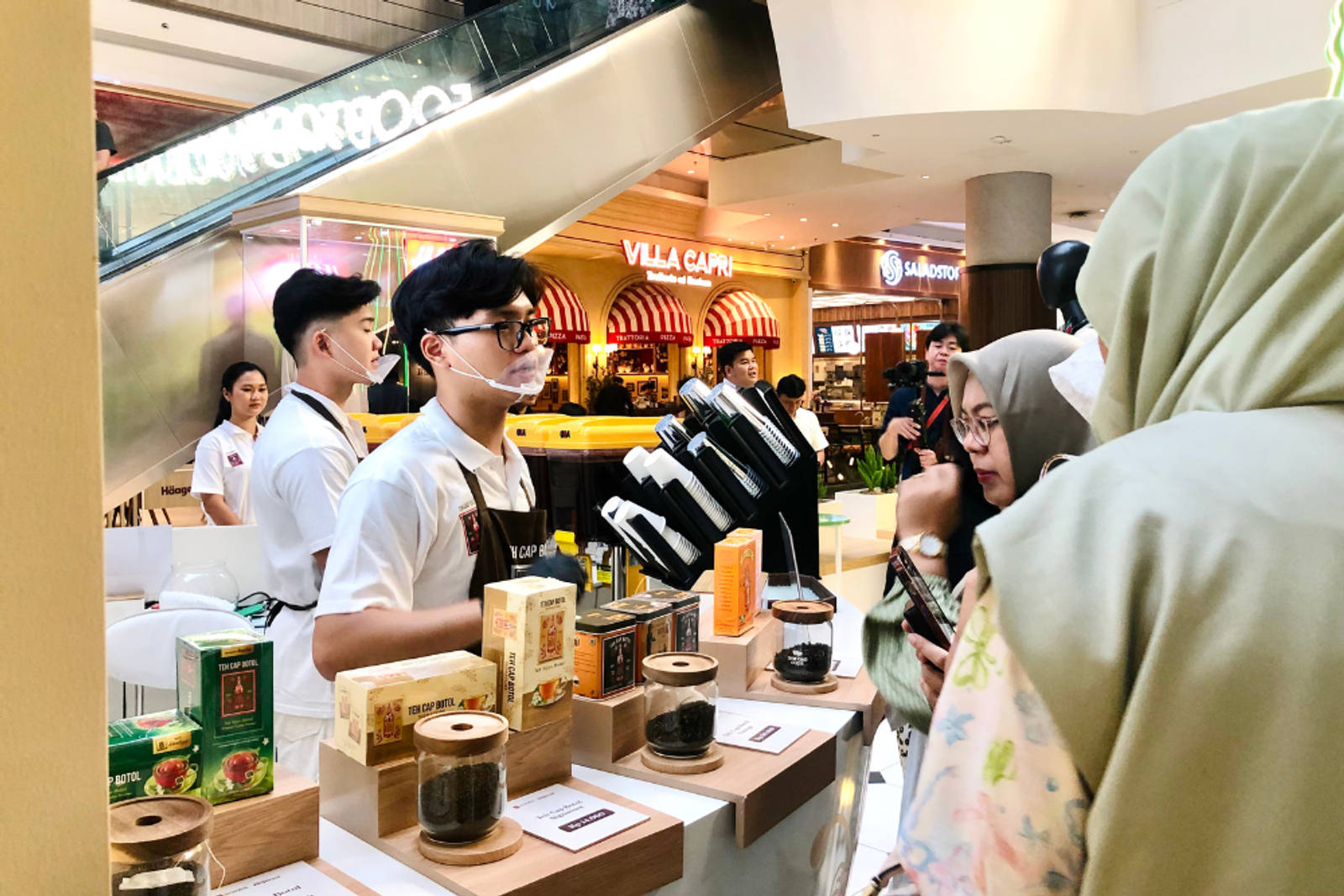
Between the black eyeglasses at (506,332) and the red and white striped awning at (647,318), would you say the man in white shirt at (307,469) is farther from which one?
the red and white striped awning at (647,318)

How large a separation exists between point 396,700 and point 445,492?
0.73 metres

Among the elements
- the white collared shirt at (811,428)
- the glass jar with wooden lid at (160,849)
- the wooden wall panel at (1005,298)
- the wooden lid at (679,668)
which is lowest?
the glass jar with wooden lid at (160,849)

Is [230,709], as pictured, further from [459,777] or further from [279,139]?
[279,139]

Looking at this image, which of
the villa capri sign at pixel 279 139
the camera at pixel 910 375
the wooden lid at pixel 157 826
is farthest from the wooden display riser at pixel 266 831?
the villa capri sign at pixel 279 139

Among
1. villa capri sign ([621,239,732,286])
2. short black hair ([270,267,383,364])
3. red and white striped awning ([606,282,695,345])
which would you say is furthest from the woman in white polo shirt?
red and white striped awning ([606,282,695,345])

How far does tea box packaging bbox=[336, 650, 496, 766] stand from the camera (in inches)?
55.7

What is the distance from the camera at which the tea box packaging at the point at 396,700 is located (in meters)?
1.42

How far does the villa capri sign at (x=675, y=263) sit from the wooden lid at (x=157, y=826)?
44.1 feet

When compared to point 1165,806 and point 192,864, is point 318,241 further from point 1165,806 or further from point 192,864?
point 1165,806

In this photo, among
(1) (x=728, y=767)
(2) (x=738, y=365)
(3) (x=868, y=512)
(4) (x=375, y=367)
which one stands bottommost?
(3) (x=868, y=512)

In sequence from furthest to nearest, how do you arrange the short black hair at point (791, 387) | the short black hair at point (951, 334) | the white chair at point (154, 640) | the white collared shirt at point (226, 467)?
the short black hair at point (791, 387), the white collared shirt at point (226, 467), the short black hair at point (951, 334), the white chair at point (154, 640)

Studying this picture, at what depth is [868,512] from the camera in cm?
805

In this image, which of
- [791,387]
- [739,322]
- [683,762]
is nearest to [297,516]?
[683,762]

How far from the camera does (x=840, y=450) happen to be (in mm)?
17109
